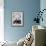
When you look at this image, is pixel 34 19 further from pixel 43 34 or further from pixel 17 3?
pixel 43 34

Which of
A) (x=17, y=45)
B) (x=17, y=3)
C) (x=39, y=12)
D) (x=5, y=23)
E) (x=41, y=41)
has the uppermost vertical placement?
(x=17, y=3)

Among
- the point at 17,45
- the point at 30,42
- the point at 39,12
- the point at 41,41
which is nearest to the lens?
the point at 41,41

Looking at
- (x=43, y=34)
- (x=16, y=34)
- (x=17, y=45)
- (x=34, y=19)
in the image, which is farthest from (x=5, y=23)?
(x=43, y=34)

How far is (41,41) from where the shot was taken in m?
2.71

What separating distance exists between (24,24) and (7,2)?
1165mm

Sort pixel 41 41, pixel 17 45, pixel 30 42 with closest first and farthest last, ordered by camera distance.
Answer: pixel 41 41, pixel 30 42, pixel 17 45

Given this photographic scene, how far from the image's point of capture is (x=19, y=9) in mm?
5727

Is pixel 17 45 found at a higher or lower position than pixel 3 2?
lower

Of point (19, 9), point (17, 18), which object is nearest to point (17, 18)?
point (17, 18)

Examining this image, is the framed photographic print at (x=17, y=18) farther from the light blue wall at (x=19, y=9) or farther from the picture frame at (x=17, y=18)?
the light blue wall at (x=19, y=9)

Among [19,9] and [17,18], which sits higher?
[19,9]

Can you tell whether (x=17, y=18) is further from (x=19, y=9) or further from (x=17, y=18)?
(x=19, y=9)

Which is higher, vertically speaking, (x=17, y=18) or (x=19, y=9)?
(x=19, y=9)

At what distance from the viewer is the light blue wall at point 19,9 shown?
5.69 meters
